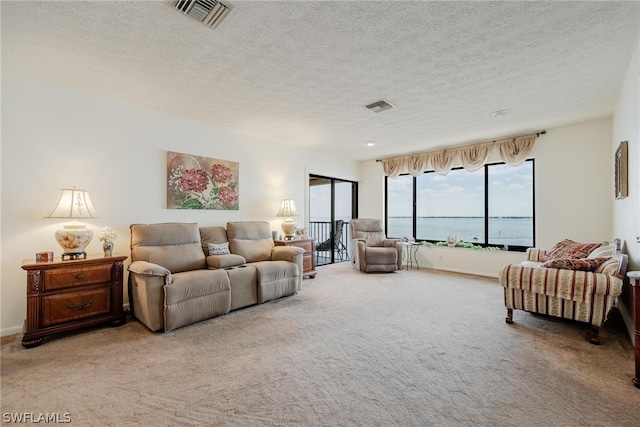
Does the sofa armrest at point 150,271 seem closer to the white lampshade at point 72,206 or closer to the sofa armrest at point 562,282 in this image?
the white lampshade at point 72,206

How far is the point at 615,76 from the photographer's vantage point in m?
2.80

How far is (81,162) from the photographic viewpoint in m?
3.15

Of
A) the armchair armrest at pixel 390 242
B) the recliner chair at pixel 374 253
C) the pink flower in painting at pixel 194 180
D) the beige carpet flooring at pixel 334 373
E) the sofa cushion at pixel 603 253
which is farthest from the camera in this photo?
the armchair armrest at pixel 390 242

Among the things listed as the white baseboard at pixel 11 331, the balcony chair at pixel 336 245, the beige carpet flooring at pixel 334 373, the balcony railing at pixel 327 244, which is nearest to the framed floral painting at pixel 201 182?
the beige carpet flooring at pixel 334 373

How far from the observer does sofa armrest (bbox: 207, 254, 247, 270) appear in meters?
3.39

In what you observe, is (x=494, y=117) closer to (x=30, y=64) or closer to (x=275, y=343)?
(x=275, y=343)

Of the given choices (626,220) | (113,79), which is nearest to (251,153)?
(113,79)

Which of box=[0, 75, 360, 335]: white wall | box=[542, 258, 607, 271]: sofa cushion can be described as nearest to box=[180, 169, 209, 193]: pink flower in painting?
box=[0, 75, 360, 335]: white wall

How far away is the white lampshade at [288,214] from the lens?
4.98 metres

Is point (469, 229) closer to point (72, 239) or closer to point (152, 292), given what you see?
point (152, 292)

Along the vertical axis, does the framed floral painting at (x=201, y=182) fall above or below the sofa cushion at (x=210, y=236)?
above

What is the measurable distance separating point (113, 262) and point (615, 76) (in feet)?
16.9

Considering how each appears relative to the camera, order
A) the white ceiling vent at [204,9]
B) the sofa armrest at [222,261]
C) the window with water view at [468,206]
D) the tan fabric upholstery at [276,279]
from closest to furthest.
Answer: the white ceiling vent at [204,9]
the sofa armrest at [222,261]
the tan fabric upholstery at [276,279]
the window with water view at [468,206]

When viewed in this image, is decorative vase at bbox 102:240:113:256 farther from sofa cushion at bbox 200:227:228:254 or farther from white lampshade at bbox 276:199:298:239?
white lampshade at bbox 276:199:298:239
